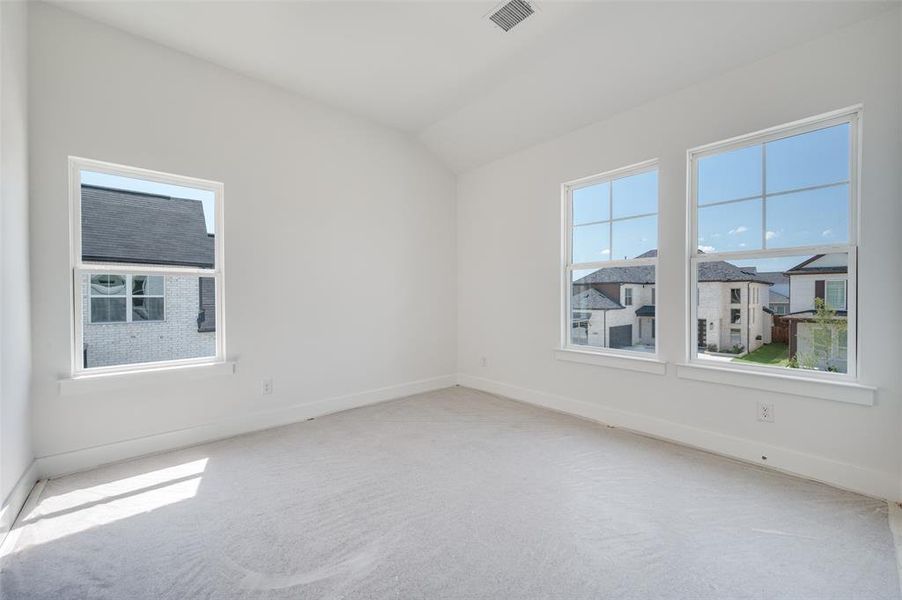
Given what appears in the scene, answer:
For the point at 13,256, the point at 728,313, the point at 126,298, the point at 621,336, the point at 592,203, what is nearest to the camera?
the point at 13,256

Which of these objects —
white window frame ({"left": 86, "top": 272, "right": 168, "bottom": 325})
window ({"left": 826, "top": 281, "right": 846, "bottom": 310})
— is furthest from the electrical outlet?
white window frame ({"left": 86, "top": 272, "right": 168, "bottom": 325})

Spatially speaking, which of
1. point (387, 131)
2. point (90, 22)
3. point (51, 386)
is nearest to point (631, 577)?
point (51, 386)

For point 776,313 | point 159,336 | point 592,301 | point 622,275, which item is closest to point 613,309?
point 592,301

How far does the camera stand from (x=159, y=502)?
208 centimetres

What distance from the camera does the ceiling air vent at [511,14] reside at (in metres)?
2.43

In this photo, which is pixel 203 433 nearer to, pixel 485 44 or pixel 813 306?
pixel 485 44

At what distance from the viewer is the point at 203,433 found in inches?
114

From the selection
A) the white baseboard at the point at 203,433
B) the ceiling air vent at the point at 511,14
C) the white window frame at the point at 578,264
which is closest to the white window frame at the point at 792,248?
the white window frame at the point at 578,264

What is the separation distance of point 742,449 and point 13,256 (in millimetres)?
4523

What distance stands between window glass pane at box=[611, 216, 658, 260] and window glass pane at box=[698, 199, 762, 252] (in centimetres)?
34

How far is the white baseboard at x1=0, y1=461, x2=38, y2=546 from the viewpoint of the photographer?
69.7 inches

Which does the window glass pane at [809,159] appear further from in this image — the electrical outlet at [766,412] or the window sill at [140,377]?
the window sill at [140,377]

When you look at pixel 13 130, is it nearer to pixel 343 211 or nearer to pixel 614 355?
pixel 343 211

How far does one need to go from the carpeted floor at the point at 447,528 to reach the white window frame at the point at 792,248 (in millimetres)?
677
